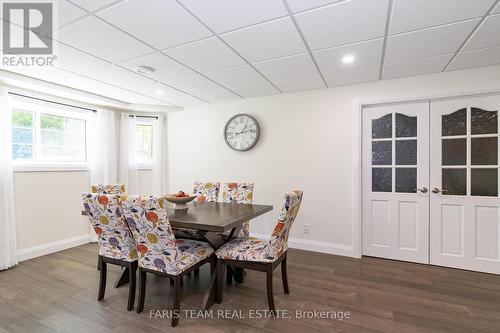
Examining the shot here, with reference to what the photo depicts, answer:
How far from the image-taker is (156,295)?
8.04 ft

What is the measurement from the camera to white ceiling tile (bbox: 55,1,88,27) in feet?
5.59

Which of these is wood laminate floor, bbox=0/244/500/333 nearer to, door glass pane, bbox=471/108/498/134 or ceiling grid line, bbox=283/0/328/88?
door glass pane, bbox=471/108/498/134

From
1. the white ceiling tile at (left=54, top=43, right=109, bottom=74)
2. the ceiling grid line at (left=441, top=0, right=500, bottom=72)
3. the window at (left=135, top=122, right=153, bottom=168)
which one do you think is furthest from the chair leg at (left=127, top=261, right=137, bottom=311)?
the ceiling grid line at (left=441, top=0, right=500, bottom=72)

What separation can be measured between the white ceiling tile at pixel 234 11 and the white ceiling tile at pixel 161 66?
2.74 ft

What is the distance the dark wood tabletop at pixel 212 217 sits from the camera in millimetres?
2016

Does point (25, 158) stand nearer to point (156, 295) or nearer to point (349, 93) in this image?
point (156, 295)

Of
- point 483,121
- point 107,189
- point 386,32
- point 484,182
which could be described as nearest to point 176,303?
point 107,189

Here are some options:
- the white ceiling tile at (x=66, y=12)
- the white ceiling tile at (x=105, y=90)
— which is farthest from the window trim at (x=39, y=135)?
the white ceiling tile at (x=66, y=12)

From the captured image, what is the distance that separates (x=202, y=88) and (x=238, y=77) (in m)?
0.68

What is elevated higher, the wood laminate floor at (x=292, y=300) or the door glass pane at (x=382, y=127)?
the door glass pane at (x=382, y=127)

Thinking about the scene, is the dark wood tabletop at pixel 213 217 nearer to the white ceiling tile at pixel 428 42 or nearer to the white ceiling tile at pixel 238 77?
the white ceiling tile at pixel 238 77

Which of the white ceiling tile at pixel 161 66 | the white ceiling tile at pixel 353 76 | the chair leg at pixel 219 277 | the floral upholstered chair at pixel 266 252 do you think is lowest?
the chair leg at pixel 219 277

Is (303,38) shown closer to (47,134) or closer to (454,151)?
(454,151)

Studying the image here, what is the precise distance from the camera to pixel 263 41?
7.27 feet
